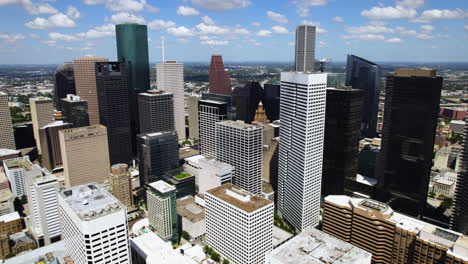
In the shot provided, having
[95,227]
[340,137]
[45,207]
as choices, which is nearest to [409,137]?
[340,137]

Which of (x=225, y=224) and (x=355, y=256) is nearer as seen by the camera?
(x=355, y=256)

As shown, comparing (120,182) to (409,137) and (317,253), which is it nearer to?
(317,253)

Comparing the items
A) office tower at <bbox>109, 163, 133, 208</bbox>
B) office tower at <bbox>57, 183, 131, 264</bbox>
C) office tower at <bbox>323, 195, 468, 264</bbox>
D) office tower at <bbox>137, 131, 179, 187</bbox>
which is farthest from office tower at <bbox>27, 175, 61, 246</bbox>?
office tower at <bbox>323, 195, 468, 264</bbox>

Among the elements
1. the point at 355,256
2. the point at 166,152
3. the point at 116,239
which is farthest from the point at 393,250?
the point at 166,152

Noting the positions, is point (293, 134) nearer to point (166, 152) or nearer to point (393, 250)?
point (393, 250)

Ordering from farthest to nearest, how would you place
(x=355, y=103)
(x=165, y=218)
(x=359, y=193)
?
(x=359, y=193) → (x=355, y=103) → (x=165, y=218)

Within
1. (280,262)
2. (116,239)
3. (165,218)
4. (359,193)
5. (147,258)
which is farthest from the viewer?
(359,193)

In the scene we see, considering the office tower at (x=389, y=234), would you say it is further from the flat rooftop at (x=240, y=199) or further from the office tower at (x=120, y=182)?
the office tower at (x=120, y=182)

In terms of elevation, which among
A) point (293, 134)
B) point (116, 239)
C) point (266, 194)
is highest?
point (293, 134)
